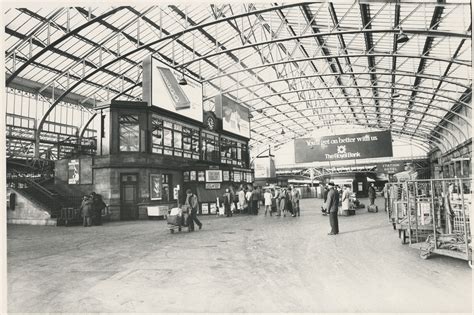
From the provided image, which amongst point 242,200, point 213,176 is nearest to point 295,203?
point 242,200

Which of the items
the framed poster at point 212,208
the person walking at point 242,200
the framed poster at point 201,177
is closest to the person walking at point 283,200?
the person walking at point 242,200

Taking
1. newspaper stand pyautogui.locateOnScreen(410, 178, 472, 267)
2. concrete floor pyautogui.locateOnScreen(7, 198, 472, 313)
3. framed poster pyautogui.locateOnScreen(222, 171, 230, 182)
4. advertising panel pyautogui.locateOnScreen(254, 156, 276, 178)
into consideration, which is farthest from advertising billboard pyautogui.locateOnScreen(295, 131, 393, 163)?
advertising panel pyautogui.locateOnScreen(254, 156, 276, 178)

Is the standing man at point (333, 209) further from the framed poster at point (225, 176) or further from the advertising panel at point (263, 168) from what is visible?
the advertising panel at point (263, 168)

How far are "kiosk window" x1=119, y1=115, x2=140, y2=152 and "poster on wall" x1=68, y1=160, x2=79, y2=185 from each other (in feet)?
9.92

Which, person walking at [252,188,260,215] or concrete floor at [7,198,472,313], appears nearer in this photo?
concrete floor at [7,198,472,313]

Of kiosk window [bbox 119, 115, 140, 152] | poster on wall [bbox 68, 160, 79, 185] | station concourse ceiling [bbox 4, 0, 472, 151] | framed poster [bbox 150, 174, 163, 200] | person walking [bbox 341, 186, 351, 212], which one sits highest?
station concourse ceiling [bbox 4, 0, 472, 151]

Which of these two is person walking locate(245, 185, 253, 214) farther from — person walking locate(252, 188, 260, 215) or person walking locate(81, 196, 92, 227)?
person walking locate(81, 196, 92, 227)

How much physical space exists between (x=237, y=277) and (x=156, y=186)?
1353 centimetres

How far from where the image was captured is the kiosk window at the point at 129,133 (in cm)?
1777

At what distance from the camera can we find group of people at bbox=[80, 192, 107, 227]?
1367 centimetres

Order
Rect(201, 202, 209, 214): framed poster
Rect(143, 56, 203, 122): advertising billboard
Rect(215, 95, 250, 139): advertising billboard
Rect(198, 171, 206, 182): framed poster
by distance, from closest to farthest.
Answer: Rect(143, 56, 203, 122): advertising billboard < Rect(201, 202, 209, 214): framed poster < Rect(198, 171, 206, 182): framed poster < Rect(215, 95, 250, 139): advertising billboard

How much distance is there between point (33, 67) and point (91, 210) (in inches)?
679

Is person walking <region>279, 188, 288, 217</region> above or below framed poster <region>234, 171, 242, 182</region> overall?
below

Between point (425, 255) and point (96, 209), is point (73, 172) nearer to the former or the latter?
point (96, 209)
